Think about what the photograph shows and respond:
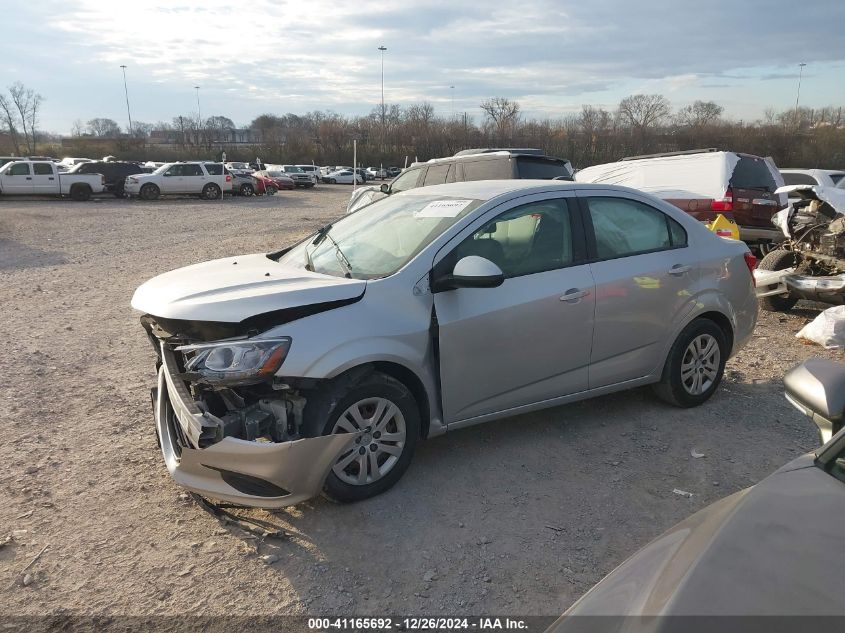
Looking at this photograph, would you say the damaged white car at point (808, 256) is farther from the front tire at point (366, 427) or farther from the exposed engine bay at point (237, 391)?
the exposed engine bay at point (237, 391)

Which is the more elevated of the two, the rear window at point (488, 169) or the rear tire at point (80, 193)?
the rear window at point (488, 169)

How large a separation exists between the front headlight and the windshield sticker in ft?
4.68

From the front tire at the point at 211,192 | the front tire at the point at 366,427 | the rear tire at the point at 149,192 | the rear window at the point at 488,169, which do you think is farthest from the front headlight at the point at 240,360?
the front tire at the point at 211,192

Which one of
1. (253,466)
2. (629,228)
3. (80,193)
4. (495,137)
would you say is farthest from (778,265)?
(495,137)

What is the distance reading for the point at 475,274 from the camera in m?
3.49

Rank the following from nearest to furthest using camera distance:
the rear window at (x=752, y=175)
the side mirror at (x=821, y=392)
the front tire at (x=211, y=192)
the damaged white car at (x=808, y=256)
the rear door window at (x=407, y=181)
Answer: the side mirror at (x=821, y=392)
the damaged white car at (x=808, y=256)
the rear window at (x=752, y=175)
the rear door window at (x=407, y=181)
the front tire at (x=211, y=192)

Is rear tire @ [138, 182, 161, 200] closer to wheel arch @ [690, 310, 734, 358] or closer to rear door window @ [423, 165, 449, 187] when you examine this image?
rear door window @ [423, 165, 449, 187]

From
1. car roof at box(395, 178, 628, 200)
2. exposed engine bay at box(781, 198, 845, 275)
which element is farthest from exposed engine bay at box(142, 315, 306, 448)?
exposed engine bay at box(781, 198, 845, 275)

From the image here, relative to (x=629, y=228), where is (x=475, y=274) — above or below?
below

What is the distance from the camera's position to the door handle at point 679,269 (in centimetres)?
459

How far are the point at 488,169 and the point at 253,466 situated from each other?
7520 millimetres

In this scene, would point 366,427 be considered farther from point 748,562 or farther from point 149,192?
point 149,192

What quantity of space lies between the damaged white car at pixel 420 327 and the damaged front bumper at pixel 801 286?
3.26 metres

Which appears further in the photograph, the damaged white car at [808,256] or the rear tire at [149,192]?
the rear tire at [149,192]
